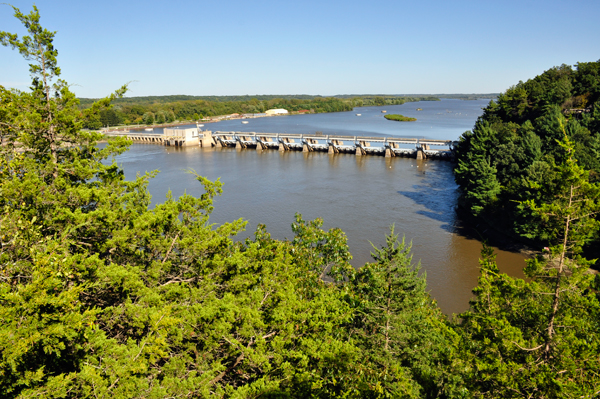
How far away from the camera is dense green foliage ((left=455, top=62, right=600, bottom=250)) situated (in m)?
22.9

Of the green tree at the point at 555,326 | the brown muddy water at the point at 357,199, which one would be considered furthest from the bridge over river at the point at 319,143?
the green tree at the point at 555,326

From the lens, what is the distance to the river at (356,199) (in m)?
21.8

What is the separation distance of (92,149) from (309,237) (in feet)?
21.1

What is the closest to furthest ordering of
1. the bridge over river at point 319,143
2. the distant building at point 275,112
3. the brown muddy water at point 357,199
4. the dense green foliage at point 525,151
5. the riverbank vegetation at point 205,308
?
the riverbank vegetation at point 205,308 < the brown muddy water at point 357,199 < the dense green foliage at point 525,151 < the bridge over river at point 319,143 < the distant building at point 275,112

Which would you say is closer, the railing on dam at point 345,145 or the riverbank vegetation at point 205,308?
the riverbank vegetation at point 205,308

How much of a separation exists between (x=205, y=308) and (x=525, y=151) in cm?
2939

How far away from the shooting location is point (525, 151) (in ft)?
95.6

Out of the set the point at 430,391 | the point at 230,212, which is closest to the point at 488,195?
the point at 230,212

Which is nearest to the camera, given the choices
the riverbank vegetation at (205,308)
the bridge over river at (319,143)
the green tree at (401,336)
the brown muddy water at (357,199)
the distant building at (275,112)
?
the riverbank vegetation at (205,308)

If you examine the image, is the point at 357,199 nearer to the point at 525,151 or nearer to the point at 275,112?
the point at 525,151

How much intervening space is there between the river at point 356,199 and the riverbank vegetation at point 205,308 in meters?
3.68

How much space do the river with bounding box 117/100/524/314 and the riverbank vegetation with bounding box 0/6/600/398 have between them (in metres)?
3.68

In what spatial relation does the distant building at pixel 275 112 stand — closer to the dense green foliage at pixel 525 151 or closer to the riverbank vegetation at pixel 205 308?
the dense green foliage at pixel 525 151

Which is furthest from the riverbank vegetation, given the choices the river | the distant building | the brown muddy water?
the distant building
